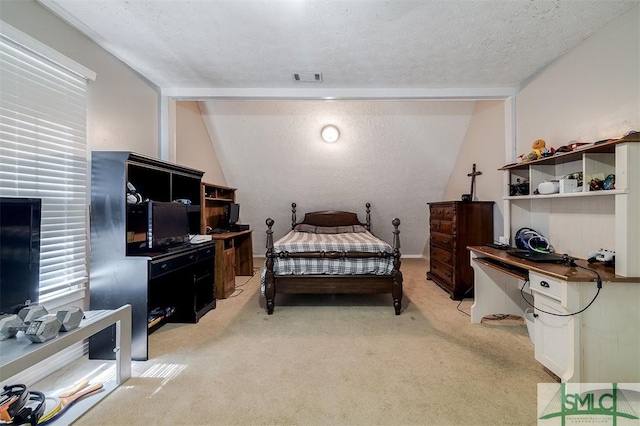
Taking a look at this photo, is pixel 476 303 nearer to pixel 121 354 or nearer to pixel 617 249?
pixel 617 249

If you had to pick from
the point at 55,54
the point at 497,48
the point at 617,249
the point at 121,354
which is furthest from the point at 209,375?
the point at 497,48

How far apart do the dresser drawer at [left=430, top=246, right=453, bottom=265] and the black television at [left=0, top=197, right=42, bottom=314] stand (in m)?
4.27

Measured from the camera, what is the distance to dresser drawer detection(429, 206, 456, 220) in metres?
Answer: 3.87

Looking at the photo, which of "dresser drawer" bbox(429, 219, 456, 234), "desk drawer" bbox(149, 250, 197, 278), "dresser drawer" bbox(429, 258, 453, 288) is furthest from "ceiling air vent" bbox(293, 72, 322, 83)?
"dresser drawer" bbox(429, 258, 453, 288)

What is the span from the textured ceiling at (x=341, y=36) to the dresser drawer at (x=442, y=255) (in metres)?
2.32

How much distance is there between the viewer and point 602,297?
1792mm

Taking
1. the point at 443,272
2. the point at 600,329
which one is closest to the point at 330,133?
the point at 443,272

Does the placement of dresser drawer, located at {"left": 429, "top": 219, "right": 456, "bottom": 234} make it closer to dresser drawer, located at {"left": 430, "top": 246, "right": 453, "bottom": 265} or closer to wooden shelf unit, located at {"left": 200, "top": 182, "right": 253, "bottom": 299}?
dresser drawer, located at {"left": 430, "top": 246, "right": 453, "bottom": 265}

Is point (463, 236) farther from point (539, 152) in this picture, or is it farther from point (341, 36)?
point (341, 36)

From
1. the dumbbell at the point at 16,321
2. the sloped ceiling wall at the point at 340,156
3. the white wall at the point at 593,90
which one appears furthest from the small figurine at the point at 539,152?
the dumbbell at the point at 16,321

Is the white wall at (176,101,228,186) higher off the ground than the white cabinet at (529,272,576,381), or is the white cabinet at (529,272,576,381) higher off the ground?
the white wall at (176,101,228,186)

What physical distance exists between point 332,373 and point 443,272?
276 cm

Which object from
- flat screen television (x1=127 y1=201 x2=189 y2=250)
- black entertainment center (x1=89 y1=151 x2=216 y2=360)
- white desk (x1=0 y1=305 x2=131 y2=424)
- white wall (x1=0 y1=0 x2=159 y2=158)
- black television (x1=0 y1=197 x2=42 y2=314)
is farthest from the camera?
flat screen television (x1=127 y1=201 x2=189 y2=250)

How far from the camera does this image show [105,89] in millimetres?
2564
